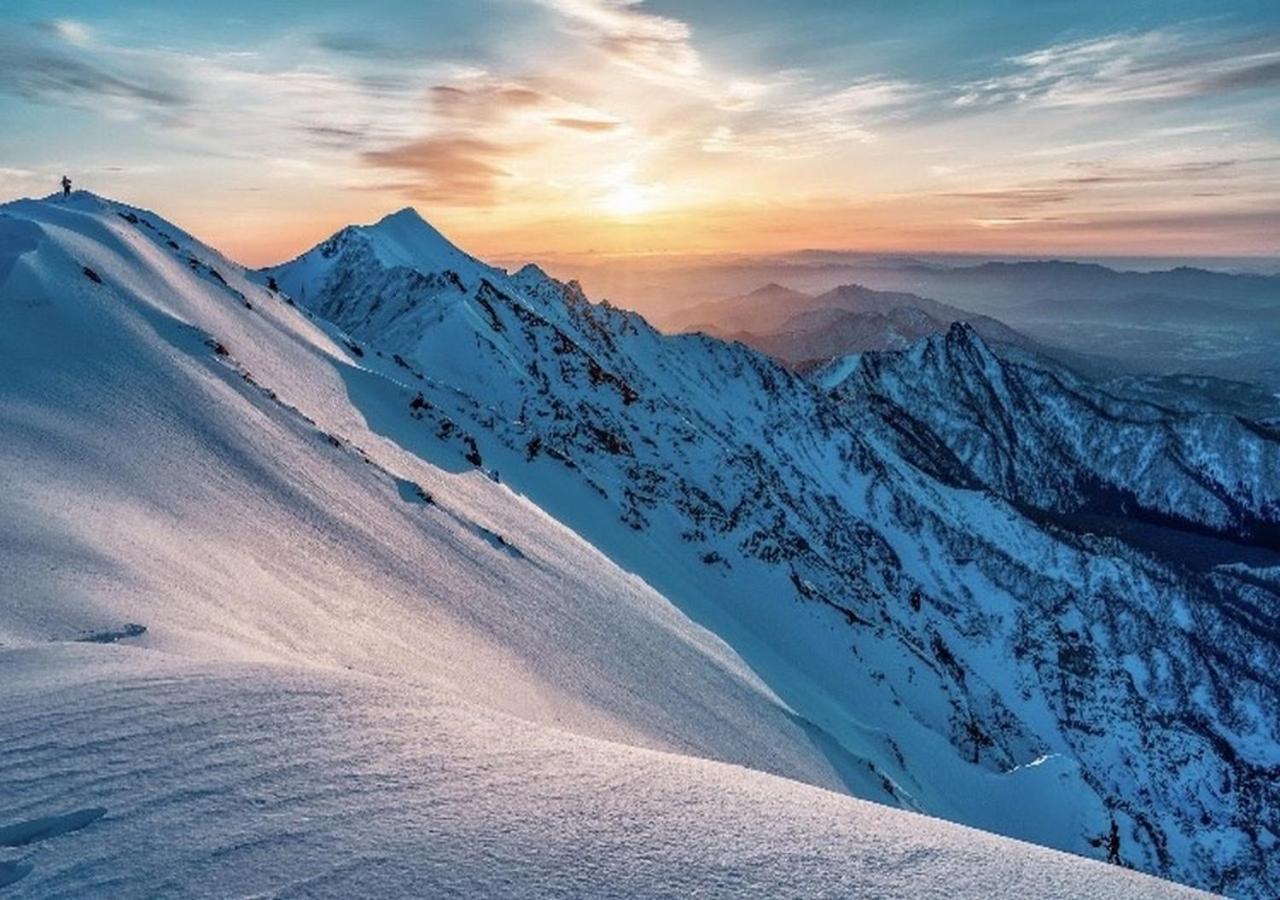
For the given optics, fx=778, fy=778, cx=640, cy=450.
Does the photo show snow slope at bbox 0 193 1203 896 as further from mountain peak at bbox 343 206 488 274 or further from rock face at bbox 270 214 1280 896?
mountain peak at bbox 343 206 488 274

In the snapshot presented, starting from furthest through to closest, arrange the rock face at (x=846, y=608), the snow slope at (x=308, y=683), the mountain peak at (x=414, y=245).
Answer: the mountain peak at (x=414, y=245)
the rock face at (x=846, y=608)
the snow slope at (x=308, y=683)

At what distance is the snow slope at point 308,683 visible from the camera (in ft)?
21.7

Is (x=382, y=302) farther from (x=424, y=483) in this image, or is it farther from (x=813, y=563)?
(x=424, y=483)

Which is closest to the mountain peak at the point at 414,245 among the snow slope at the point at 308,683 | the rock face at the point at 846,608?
the rock face at the point at 846,608

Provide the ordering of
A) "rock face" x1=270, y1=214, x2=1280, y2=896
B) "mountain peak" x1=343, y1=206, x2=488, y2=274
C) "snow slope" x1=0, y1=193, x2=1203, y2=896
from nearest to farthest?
"snow slope" x1=0, y1=193, x2=1203, y2=896
"rock face" x1=270, y1=214, x2=1280, y2=896
"mountain peak" x1=343, y1=206, x2=488, y2=274

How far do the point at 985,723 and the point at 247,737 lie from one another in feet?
344

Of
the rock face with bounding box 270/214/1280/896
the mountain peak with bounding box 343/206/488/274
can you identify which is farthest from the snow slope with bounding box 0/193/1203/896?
the mountain peak with bounding box 343/206/488/274

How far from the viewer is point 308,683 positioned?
1000 centimetres

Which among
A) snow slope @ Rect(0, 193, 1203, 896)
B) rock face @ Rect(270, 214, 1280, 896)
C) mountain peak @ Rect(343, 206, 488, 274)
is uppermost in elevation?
mountain peak @ Rect(343, 206, 488, 274)

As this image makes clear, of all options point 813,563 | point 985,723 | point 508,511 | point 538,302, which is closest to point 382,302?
point 538,302

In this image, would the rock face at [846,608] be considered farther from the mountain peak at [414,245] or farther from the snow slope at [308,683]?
the snow slope at [308,683]

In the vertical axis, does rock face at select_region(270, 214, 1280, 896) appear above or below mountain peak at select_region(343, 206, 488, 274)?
below

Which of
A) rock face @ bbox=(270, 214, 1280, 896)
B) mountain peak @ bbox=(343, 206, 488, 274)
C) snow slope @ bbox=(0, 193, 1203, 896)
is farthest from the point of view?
mountain peak @ bbox=(343, 206, 488, 274)

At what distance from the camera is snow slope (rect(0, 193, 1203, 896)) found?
6625 millimetres
